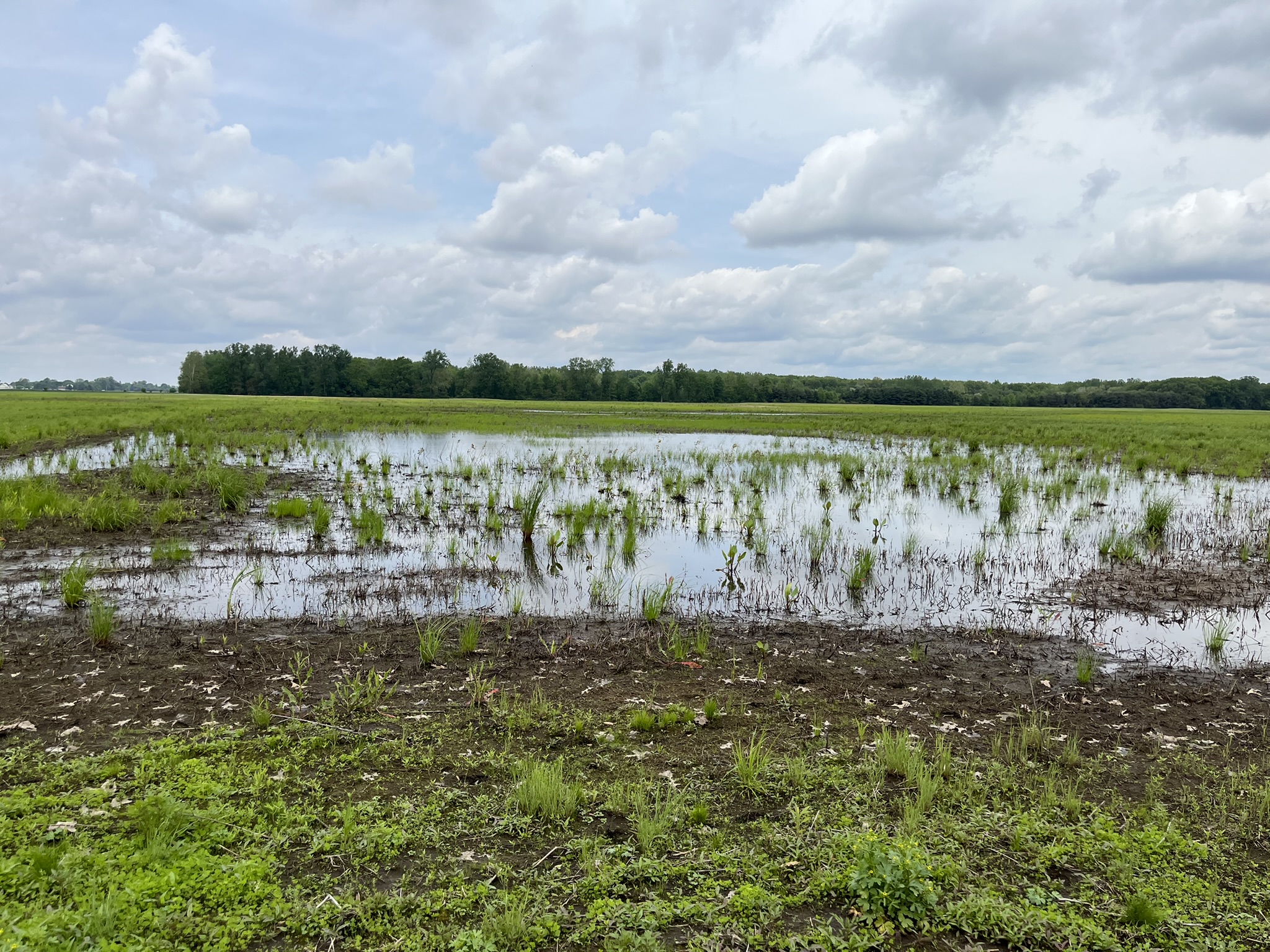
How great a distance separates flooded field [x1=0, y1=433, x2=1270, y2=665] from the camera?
9312mm

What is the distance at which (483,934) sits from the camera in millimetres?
3498

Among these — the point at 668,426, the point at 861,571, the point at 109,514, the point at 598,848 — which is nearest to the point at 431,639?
the point at 598,848

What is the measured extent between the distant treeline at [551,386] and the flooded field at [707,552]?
98.1m

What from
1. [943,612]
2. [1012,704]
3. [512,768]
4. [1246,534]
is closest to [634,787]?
[512,768]

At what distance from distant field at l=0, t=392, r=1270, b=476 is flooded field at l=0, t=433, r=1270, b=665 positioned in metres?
7.47

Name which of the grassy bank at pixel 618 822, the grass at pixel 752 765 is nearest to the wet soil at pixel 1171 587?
the grassy bank at pixel 618 822

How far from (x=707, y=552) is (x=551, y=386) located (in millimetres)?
112299

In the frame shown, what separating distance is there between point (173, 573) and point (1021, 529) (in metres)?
15.3

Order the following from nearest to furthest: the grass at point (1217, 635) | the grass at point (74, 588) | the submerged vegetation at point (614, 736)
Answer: the submerged vegetation at point (614, 736) < the grass at point (1217, 635) < the grass at point (74, 588)

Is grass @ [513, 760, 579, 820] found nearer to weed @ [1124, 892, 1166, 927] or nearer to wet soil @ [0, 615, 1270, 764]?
wet soil @ [0, 615, 1270, 764]

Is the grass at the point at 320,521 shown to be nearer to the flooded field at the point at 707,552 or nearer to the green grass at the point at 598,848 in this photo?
the flooded field at the point at 707,552

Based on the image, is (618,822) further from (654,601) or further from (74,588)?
(74,588)

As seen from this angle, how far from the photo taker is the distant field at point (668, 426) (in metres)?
28.0

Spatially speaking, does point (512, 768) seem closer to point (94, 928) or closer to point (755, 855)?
point (755, 855)
